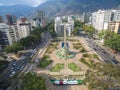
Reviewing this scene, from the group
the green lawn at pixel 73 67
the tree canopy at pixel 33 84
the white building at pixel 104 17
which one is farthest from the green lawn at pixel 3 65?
the white building at pixel 104 17

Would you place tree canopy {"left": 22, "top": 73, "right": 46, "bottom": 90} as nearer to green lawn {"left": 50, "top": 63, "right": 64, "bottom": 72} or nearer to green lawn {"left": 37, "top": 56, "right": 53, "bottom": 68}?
green lawn {"left": 50, "top": 63, "right": 64, "bottom": 72}

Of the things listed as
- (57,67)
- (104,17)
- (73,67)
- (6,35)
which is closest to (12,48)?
(6,35)

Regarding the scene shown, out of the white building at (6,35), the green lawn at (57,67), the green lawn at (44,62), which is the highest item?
the white building at (6,35)

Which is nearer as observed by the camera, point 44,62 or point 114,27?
point 44,62

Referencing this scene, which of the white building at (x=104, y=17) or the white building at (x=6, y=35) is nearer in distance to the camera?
the white building at (x=6, y=35)

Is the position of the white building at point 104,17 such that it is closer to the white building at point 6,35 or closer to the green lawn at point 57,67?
the green lawn at point 57,67

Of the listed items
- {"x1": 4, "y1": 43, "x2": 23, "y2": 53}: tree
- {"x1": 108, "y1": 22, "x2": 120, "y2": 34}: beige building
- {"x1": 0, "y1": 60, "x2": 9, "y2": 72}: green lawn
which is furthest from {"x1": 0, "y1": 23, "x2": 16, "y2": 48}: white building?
{"x1": 108, "y1": 22, "x2": 120, "y2": 34}: beige building

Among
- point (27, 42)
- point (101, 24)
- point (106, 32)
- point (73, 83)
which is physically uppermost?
point (101, 24)

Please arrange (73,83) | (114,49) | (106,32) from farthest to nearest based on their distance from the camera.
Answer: (106,32)
(114,49)
(73,83)

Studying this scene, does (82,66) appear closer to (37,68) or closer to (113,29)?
(37,68)

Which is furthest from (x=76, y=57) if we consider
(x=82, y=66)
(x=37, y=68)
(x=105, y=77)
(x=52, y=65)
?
(x=105, y=77)

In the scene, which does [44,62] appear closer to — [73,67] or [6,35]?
[73,67]
